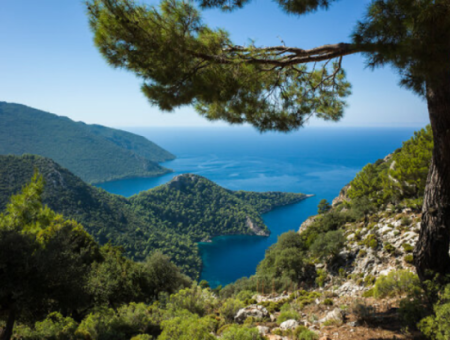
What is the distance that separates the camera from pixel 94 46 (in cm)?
329

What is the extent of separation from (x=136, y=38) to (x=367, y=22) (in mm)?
2753

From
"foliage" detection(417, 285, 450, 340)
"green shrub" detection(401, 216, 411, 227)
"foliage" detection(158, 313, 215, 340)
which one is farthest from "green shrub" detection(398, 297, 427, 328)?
"green shrub" detection(401, 216, 411, 227)

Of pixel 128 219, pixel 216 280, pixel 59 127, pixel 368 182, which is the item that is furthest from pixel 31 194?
pixel 59 127

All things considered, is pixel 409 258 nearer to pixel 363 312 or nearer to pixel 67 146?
pixel 363 312

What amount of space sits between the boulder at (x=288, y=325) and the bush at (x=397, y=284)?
5.53ft

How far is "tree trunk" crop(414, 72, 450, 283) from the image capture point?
9.84 feet

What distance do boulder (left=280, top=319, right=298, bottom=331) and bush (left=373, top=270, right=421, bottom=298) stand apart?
1.69m

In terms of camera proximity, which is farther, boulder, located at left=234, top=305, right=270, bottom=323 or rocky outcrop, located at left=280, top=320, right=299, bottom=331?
boulder, located at left=234, top=305, right=270, bottom=323

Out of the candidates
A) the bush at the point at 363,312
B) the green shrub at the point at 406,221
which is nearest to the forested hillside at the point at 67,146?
the green shrub at the point at 406,221

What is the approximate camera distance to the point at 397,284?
4281 mm

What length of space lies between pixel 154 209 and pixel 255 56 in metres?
56.9

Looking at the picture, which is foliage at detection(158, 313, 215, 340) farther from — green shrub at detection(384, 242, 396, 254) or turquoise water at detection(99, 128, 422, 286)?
turquoise water at detection(99, 128, 422, 286)

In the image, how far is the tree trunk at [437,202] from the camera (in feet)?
9.84

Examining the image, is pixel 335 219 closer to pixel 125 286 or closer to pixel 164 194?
pixel 125 286
